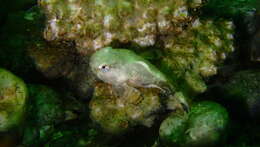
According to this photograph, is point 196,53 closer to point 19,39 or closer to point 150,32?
point 150,32

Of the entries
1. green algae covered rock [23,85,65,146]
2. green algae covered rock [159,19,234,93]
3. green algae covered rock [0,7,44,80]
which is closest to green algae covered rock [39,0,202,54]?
green algae covered rock [159,19,234,93]

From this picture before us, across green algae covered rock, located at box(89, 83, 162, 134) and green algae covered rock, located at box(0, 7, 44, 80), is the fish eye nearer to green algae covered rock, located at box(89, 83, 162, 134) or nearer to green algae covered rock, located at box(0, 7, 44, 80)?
green algae covered rock, located at box(89, 83, 162, 134)

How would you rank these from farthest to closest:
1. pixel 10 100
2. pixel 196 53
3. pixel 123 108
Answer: pixel 196 53 < pixel 123 108 < pixel 10 100

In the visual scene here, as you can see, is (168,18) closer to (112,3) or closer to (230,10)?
(112,3)

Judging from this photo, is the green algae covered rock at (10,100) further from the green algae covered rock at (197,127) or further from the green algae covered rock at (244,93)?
the green algae covered rock at (244,93)

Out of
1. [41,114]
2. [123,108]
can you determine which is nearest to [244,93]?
[123,108]

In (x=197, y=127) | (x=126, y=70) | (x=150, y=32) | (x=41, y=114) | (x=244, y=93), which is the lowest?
(x=41, y=114)
